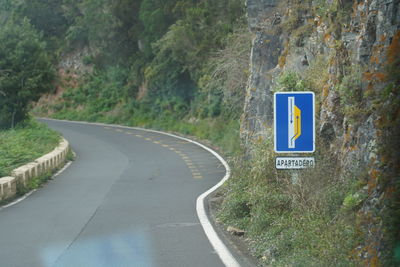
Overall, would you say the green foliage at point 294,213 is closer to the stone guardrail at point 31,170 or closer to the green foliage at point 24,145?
the stone guardrail at point 31,170

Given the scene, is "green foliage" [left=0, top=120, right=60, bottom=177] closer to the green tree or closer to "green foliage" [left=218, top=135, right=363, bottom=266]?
the green tree

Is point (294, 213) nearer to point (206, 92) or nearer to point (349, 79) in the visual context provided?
point (349, 79)

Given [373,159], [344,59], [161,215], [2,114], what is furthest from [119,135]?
[373,159]

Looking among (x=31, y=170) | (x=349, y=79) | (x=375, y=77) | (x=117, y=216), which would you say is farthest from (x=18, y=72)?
(x=375, y=77)

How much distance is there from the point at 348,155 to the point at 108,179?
1192cm

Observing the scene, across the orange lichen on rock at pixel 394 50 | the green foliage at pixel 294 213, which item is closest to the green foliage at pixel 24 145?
the green foliage at pixel 294 213

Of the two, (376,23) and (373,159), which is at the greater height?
(376,23)

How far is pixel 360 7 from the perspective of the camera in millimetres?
11703

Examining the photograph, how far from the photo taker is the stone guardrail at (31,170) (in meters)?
17.3

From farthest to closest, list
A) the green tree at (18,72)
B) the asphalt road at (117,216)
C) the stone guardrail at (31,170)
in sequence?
1. the green tree at (18,72)
2. the stone guardrail at (31,170)
3. the asphalt road at (117,216)

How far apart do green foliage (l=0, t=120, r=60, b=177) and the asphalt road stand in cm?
124

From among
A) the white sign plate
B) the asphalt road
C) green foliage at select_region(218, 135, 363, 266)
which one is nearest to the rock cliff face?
green foliage at select_region(218, 135, 363, 266)

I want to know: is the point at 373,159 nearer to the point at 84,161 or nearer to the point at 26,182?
the point at 26,182

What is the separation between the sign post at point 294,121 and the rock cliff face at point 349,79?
27.7 inches
